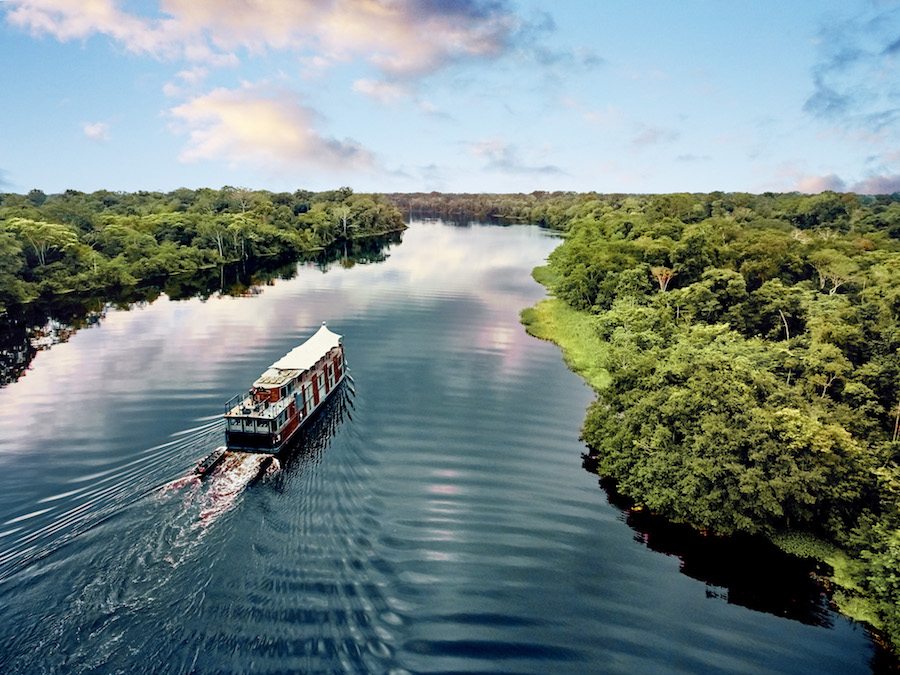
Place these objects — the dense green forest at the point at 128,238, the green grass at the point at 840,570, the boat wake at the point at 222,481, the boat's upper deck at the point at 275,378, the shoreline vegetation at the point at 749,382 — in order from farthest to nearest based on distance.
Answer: the dense green forest at the point at 128,238 < the boat's upper deck at the point at 275,378 < the boat wake at the point at 222,481 < the shoreline vegetation at the point at 749,382 < the green grass at the point at 840,570

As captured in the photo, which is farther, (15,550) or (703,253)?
(703,253)

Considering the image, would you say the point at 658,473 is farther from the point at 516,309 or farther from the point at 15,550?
the point at 516,309

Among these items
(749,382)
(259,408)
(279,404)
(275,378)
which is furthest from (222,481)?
(749,382)

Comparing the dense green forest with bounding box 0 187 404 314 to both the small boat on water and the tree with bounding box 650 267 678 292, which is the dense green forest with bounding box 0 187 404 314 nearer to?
the small boat on water

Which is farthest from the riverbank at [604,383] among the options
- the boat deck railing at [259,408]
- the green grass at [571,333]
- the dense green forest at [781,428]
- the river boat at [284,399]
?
the boat deck railing at [259,408]

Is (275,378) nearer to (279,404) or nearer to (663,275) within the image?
(279,404)

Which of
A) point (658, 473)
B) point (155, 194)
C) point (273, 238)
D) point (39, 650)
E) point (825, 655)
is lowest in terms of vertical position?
point (825, 655)

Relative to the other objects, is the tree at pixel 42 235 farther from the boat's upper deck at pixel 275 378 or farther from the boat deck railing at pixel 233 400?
the boat's upper deck at pixel 275 378

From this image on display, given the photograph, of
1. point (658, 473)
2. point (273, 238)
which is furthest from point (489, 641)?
point (273, 238)
